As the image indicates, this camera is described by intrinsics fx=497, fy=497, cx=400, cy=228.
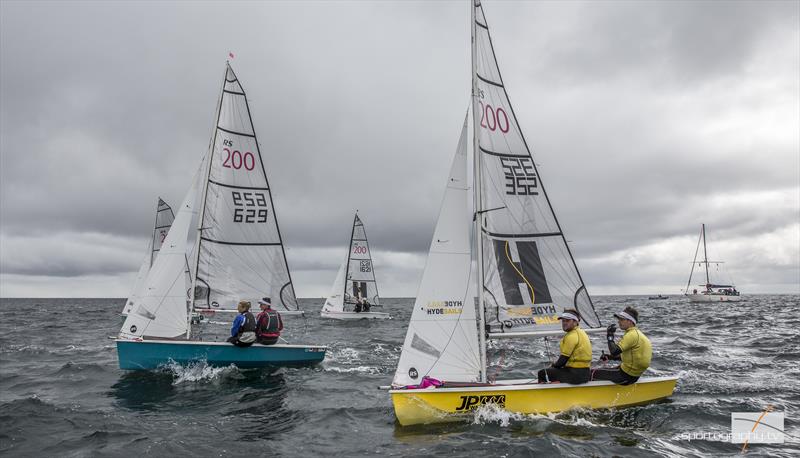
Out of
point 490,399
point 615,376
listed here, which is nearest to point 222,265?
point 490,399

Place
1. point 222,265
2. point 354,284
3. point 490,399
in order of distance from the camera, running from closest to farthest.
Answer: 1. point 490,399
2. point 222,265
3. point 354,284

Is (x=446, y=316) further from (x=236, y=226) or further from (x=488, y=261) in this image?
(x=236, y=226)

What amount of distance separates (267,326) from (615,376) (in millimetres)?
8573

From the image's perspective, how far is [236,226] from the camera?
14.6m

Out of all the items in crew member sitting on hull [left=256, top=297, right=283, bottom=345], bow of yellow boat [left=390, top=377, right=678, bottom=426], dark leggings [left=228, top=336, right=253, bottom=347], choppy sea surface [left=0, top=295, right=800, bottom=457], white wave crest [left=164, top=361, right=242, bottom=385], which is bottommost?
choppy sea surface [left=0, top=295, right=800, bottom=457]

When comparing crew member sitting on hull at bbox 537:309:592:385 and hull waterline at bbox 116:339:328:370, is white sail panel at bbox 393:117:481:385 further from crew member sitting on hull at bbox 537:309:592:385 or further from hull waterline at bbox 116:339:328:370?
hull waterline at bbox 116:339:328:370

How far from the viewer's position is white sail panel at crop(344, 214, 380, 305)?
37688 millimetres

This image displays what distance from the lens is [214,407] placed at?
32.7 ft

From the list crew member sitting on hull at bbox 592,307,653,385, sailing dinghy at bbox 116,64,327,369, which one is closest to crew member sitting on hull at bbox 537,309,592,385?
crew member sitting on hull at bbox 592,307,653,385

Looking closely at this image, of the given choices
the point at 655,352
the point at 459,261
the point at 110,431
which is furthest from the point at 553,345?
the point at 110,431

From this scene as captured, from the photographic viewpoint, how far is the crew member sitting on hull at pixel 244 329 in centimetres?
1252

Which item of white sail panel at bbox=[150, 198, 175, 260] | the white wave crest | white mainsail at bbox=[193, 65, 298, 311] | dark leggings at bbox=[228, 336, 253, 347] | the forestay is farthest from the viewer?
white sail panel at bbox=[150, 198, 175, 260]

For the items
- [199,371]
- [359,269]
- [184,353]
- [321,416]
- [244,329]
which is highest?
[359,269]

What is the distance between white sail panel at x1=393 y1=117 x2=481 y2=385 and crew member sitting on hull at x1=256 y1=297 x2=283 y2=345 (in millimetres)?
5766
